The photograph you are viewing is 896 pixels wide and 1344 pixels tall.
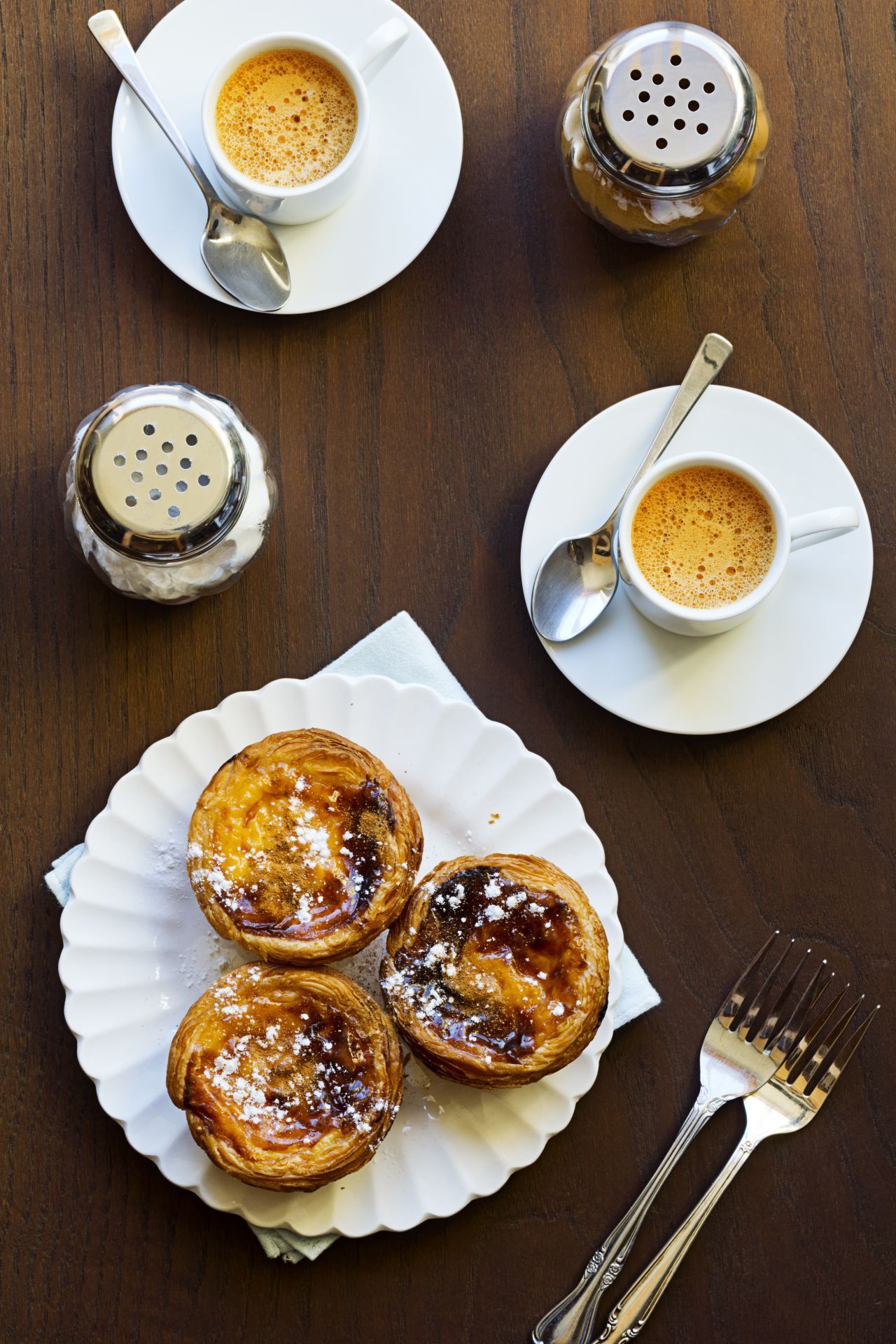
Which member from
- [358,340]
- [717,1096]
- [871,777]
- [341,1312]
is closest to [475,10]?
[358,340]

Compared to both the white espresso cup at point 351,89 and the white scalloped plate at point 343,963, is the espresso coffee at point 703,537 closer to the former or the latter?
the white scalloped plate at point 343,963

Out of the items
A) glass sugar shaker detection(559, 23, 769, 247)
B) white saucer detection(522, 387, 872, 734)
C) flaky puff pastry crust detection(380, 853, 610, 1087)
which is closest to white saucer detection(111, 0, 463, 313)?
glass sugar shaker detection(559, 23, 769, 247)

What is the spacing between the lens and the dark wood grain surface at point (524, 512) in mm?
1540

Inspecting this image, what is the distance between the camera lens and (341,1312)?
1500 mm

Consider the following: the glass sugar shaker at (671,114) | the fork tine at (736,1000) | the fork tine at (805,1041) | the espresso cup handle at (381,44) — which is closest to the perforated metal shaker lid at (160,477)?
the espresso cup handle at (381,44)

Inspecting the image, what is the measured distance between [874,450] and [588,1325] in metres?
1.20

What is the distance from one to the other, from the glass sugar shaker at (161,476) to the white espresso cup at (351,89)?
257mm

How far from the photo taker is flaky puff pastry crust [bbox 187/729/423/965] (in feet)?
4.56

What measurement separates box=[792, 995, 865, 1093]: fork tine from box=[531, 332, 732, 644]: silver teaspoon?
0.62 metres

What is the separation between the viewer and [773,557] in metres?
1.47

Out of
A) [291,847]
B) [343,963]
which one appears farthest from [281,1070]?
[291,847]

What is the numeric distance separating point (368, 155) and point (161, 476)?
52 cm

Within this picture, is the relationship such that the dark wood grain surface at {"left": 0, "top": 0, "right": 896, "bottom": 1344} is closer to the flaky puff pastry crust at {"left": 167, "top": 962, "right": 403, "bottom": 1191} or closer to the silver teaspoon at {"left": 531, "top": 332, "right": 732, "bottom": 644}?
the silver teaspoon at {"left": 531, "top": 332, "right": 732, "bottom": 644}

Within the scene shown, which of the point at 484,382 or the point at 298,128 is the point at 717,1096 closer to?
the point at 484,382
